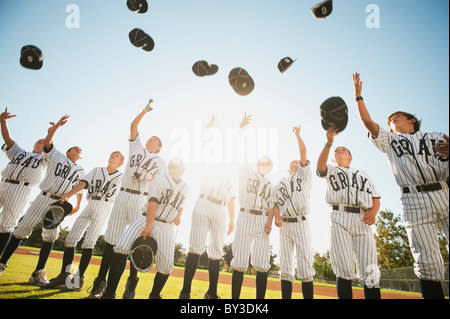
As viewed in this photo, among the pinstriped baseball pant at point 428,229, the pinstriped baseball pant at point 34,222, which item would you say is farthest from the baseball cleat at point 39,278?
the pinstriped baseball pant at point 428,229

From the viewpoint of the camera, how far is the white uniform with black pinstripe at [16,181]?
15.0ft

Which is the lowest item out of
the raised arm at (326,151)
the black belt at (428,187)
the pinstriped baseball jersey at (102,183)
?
the black belt at (428,187)

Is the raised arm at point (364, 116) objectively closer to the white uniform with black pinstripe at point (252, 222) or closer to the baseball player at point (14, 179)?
the white uniform with black pinstripe at point (252, 222)

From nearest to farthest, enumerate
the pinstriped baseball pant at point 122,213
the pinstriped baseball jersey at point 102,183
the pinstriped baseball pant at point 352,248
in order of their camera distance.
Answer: the pinstriped baseball pant at point 352,248 → the pinstriped baseball pant at point 122,213 → the pinstriped baseball jersey at point 102,183

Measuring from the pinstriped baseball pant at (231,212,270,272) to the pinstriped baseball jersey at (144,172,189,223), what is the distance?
1214mm

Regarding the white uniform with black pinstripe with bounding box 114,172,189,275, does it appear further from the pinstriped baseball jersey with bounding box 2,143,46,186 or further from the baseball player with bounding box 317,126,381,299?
the pinstriped baseball jersey with bounding box 2,143,46,186

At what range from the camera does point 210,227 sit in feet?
14.3

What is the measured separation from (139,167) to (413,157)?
447 centimetres

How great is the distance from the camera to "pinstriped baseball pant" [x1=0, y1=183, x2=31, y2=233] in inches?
177

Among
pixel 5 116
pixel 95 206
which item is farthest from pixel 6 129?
pixel 95 206

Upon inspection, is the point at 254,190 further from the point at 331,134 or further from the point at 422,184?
the point at 422,184

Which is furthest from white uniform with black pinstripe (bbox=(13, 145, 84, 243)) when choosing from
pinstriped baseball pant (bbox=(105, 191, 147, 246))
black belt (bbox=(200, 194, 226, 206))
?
black belt (bbox=(200, 194, 226, 206))

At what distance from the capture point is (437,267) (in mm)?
2551

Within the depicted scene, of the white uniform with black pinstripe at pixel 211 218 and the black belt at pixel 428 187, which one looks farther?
the white uniform with black pinstripe at pixel 211 218
